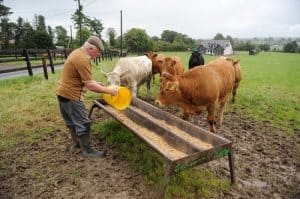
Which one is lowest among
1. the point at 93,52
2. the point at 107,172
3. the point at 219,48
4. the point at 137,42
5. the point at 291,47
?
the point at 107,172

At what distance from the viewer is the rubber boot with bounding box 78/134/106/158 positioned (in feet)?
15.3

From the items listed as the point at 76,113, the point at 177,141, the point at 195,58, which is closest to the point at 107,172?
the point at 76,113

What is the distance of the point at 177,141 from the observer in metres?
4.13

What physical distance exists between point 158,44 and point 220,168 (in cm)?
7228

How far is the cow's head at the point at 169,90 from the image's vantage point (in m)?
4.94

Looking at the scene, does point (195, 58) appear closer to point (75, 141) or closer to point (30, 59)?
point (75, 141)

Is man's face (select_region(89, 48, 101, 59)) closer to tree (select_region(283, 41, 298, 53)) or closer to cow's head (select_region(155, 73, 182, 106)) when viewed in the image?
cow's head (select_region(155, 73, 182, 106))

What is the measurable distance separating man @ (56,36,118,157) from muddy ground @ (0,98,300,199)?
1.62 feet

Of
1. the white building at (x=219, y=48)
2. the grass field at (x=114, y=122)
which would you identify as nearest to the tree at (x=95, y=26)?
the white building at (x=219, y=48)

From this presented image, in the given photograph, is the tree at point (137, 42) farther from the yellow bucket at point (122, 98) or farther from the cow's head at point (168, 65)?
the yellow bucket at point (122, 98)

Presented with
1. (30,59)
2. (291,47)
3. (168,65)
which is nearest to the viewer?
(168,65)

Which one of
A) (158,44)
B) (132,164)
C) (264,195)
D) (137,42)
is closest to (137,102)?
(132,164)

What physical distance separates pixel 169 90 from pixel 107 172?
1.79 m

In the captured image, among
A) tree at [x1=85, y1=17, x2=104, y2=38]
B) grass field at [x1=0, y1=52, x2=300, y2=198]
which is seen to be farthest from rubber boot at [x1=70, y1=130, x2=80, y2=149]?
tree at [x1=85, y1=17, x2=104, y2=38]
